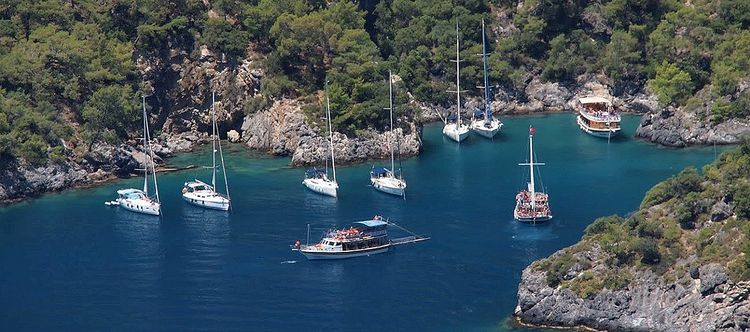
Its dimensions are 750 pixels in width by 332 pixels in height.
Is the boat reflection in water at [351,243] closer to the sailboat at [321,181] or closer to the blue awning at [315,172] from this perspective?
the sailboat at [321,181]

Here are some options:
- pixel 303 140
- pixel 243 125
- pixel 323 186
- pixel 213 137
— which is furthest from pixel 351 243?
pixel 243 125

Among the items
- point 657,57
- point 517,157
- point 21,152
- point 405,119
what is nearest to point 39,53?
point 21,152

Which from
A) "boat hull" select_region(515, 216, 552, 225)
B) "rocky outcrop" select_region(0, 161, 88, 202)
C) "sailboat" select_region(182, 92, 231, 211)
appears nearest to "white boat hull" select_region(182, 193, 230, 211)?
"sailboat" select_region(182, 92, 231, 211)

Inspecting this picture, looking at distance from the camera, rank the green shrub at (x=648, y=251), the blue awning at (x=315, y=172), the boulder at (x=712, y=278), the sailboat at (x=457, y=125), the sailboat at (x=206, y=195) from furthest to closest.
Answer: the sailboat at (x=457, y=125) → the blue awning at (x=315, y=172) → the sailboat at (x=206, y=195) → the green shrub at (x=648, y=251) → the boulder at (x=712, y=278)

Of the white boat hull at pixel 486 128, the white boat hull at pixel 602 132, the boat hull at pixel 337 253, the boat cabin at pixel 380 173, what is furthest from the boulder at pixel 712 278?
the white boat hull at pixel 486 128

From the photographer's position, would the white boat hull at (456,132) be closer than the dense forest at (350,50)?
No
